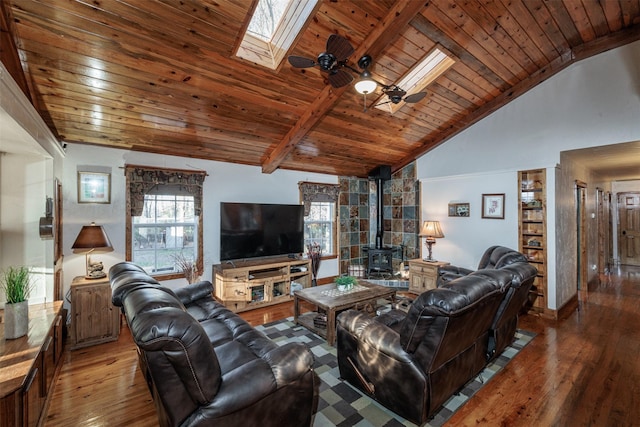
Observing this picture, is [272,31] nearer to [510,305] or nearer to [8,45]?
[8,45]

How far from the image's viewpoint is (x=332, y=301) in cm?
341

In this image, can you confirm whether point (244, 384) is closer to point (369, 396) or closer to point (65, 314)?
point (369, 396)

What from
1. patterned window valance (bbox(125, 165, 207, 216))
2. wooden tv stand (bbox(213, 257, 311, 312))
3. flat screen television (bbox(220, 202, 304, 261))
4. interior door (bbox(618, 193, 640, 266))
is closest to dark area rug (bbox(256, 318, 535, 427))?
wooden tv stand (bbox(213, 257, 311, 312))

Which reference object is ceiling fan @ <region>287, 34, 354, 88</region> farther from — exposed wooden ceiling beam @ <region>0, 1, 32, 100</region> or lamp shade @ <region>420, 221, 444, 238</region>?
lamp shade @ <region>420, 221, 444, 238</region>

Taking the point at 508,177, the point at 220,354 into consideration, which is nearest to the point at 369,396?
the point at 220,354

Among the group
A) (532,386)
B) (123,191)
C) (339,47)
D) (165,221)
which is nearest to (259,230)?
(165,221)

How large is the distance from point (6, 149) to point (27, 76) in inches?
26.7

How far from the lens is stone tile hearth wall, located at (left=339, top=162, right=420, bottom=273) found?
20.9ft

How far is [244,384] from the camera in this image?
1566 mm

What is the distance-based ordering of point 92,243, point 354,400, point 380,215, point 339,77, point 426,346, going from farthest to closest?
point 380,215
point 92,243
point 339,77
point 354,400
point 426,346

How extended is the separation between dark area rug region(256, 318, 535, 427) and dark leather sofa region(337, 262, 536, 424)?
71 mm

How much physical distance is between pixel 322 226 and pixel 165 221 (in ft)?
10.1

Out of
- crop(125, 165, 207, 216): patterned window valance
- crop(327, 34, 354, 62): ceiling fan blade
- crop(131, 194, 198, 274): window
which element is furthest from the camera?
crop(131, 194, 198, 274): window

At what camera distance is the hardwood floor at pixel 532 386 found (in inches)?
84.4
